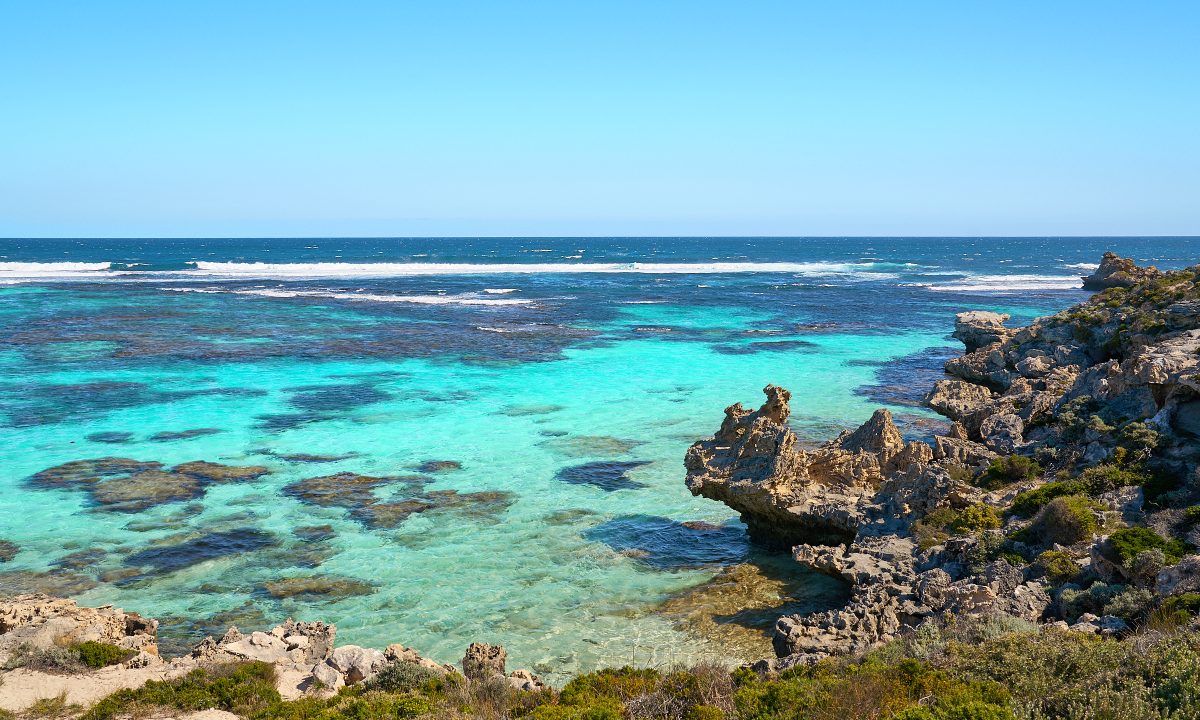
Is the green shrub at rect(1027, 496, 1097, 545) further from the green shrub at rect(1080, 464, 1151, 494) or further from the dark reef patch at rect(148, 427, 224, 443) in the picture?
the dark reef patch at rect(148, 427, 224, 443)

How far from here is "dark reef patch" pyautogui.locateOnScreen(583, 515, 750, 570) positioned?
17328 mm

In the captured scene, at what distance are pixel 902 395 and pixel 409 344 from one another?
25705 millimetres

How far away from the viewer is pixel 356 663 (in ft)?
36.8

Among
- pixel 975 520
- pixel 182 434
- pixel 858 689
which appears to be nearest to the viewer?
pixel 858 689

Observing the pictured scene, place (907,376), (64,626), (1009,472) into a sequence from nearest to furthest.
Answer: (64,626), (1009,472), (907,376)

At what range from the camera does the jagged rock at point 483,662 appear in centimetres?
1095

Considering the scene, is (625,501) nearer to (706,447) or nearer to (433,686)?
(706,447)

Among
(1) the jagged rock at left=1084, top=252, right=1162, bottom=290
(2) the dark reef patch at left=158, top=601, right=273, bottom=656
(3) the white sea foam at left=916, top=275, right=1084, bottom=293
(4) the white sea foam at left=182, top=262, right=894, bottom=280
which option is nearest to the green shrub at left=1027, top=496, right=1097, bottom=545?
(2) the dark reef patch at left=158, top=601, right=273, bottom=656

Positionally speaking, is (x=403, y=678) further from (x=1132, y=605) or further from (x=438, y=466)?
(x=438, y=466)

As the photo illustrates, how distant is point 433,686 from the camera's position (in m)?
10.3

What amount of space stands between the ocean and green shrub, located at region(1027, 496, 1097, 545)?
376cm

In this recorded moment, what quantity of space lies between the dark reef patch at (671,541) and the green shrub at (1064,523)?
5687 mm

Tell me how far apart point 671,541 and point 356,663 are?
8.51 m

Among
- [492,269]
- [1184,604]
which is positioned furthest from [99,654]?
[492,269]
